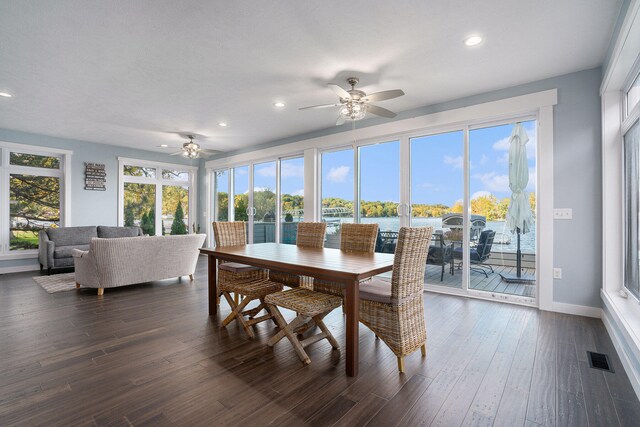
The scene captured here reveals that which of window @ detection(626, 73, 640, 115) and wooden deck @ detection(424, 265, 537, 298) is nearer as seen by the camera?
window @ detection(626, 73, 640, 115)

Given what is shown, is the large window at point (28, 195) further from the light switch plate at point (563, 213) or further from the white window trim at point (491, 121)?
the light switch plate at point (563, 213)

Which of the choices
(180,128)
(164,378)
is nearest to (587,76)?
(164,378)

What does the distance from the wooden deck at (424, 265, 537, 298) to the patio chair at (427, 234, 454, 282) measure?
2.9 inches

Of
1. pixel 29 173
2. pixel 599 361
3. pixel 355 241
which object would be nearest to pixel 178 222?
pixel 29 173

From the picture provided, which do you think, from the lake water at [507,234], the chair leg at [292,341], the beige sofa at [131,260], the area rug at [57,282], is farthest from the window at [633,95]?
the area rug at [57,282]

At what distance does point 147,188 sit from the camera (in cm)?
745

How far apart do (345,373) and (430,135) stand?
11.5ft

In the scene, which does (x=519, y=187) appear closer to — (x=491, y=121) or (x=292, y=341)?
(x=491, y=121)

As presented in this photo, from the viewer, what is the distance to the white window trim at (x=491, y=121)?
345 centimetres

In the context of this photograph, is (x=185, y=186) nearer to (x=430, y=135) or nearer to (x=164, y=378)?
(x=430, y=135)

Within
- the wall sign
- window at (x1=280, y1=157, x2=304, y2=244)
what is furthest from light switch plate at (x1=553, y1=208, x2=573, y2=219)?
the wall sign

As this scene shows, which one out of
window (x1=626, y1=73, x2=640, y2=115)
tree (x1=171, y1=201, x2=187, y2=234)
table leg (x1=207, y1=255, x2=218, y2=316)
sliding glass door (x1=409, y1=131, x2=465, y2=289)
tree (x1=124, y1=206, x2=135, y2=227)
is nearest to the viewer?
window (x1=626, y1=73, x2=640, y2=115)

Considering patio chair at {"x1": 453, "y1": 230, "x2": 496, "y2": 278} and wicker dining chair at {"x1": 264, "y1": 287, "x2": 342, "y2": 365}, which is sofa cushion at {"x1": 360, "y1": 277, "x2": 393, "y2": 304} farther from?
patio chair at {"x1": 453, "y1": 230, "x2": 496, "y2": 278}

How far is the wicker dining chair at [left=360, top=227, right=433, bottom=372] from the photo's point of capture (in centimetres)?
209
